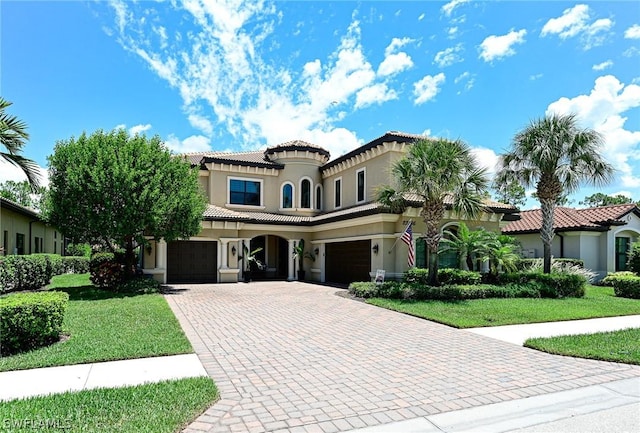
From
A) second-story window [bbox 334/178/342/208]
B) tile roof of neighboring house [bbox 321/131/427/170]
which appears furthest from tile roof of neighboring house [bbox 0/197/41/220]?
tile roof of neighboring house [bbox 321/131/427/170]

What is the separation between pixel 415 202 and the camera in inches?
696

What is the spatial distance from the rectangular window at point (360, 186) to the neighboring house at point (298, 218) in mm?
57

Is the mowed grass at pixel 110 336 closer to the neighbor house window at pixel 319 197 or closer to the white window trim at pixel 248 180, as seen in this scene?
the white window trim at pixel 248 180

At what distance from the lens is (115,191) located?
51.2ft

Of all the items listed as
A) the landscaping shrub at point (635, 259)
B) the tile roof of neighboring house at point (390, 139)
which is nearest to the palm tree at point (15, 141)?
the tile roof of neighboring house at point (390, 139)

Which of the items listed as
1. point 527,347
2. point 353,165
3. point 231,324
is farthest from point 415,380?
point 353,165

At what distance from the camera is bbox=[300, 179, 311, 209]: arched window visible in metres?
26.8

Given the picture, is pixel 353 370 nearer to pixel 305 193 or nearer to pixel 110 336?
pixel 110 336

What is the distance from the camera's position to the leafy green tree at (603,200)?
56969mm

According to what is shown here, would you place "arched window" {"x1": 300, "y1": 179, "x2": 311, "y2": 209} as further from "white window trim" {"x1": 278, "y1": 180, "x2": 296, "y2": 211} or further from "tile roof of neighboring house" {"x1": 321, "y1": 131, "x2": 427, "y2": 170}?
"tile roof of neighboring house" {"x1": 321, "y1": 131, "x2": 427, "y2": 170}

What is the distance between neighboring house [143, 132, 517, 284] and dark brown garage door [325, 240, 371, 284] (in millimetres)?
52

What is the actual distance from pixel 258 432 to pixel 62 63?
1294 cm

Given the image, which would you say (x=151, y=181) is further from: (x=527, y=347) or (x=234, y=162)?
(x=527, y=347)

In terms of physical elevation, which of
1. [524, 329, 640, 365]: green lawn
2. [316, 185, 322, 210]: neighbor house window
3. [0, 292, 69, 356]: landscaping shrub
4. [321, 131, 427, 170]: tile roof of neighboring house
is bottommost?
[524, 329, 640, 365]: green lawn
